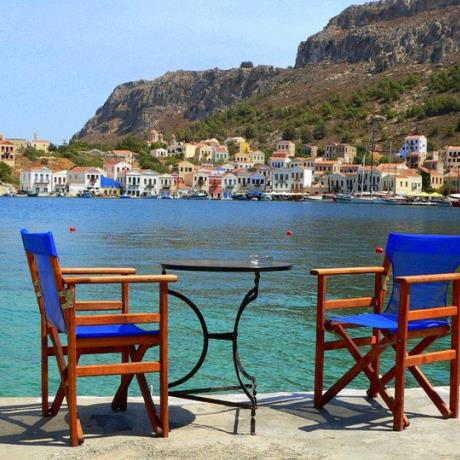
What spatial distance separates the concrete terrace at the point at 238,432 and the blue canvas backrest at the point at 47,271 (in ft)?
2.06

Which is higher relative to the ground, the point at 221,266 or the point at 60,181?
the point at 60,181

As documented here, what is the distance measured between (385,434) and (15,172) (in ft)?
561

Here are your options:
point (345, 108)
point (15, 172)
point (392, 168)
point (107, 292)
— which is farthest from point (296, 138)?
point (107, 292)

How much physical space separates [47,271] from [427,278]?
2.22 metres

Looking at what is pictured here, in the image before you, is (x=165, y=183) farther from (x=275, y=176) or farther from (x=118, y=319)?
(x=118, y=319)

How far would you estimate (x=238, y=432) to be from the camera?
4629 millimetres

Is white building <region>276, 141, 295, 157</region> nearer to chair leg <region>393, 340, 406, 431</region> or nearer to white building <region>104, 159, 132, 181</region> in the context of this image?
white building <region>104, 159, 132, 181</region>

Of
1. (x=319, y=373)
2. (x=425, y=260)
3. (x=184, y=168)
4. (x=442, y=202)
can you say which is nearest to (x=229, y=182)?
(x=184, y=168)

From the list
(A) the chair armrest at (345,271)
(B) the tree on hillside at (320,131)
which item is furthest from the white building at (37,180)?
(A) the chair armrest at (345,271)

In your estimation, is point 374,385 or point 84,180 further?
point 84,180

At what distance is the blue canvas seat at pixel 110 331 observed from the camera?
446cm

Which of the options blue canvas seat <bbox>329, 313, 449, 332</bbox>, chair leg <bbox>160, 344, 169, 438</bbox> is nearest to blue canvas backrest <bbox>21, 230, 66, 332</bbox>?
chair leg <bbox>160, 344, 169, 438</bbox>

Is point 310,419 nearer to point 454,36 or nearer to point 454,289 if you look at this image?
point 454,289

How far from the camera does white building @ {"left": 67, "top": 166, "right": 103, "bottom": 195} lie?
157 metres
